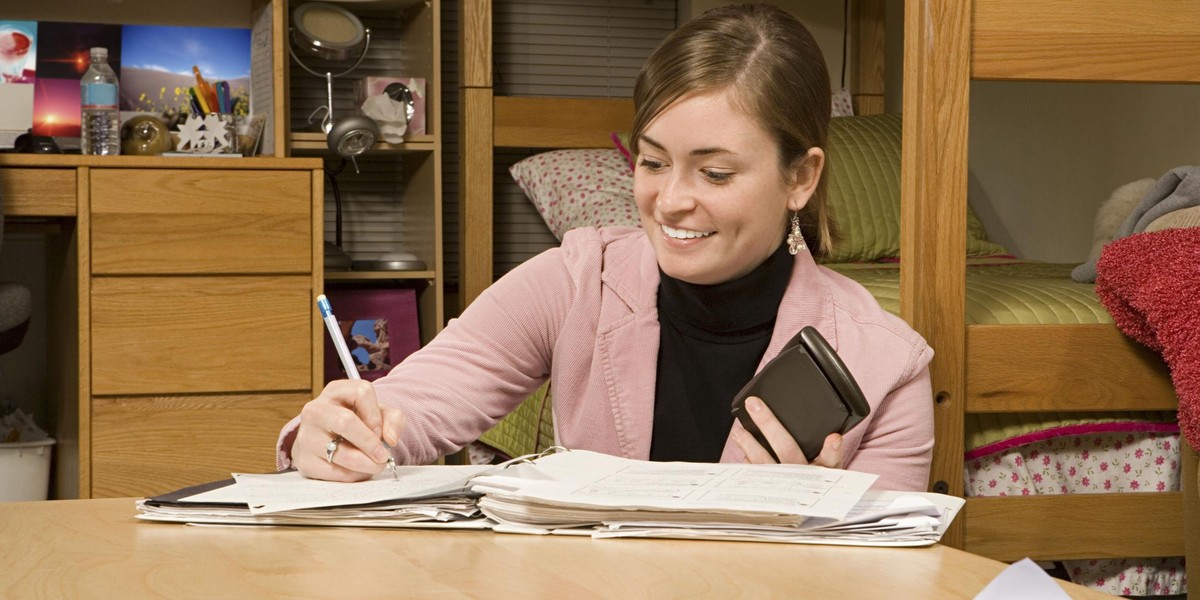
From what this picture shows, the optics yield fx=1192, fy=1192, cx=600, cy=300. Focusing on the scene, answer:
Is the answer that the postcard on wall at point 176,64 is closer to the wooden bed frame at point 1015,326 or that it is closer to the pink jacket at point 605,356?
the pink jacket at point 605,356

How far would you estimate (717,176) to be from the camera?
46.5 inches

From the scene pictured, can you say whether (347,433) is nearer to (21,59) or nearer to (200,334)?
(200,334)

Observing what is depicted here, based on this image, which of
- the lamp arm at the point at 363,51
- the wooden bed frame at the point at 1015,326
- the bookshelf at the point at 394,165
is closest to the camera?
the wooden bed frame at the point at 1015,326

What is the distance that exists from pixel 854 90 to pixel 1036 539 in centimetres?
193

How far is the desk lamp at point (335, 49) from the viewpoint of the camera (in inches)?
101

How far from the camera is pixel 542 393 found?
6.79 ft

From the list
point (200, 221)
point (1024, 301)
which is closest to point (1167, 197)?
point (1024, 301)

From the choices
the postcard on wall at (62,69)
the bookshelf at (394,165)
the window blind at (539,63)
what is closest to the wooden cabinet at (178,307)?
the bookshelf at (394,165)

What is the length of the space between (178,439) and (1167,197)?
69.8 inches

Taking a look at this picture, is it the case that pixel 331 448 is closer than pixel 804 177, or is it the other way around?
pixel 331 448

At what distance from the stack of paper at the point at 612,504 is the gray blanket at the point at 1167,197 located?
983mm

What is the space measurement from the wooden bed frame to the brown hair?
0.58ft

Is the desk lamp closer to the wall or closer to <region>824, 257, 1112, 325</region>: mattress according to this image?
the wall

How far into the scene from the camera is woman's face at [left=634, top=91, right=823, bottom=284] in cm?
117
